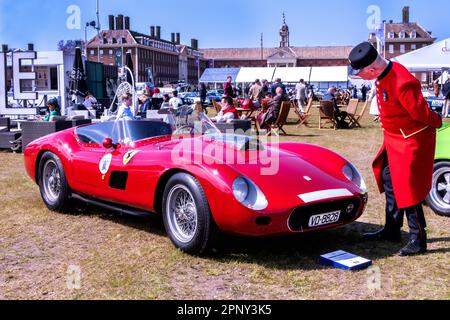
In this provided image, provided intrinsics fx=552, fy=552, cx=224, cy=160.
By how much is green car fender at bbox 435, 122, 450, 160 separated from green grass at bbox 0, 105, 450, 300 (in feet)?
2.17

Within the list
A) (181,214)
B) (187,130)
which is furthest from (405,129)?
(187,130)

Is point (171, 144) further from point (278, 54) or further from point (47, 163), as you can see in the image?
point (278, 54)

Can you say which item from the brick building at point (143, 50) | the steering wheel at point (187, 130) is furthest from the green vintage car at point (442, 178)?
the brick building at point (143, 50)

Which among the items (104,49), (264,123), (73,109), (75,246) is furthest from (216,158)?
(104,49)

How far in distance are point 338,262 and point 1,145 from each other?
33.5 feet

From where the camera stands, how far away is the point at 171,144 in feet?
17.0

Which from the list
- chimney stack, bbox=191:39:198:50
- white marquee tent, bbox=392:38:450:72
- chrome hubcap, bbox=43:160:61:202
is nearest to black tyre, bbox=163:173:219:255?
chrome hubcap, bbox=43:160:61:202

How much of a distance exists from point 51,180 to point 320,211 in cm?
337

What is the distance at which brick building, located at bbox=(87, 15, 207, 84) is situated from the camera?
119m

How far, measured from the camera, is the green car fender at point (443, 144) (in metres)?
5.88

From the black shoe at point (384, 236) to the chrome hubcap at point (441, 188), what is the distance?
123 cm

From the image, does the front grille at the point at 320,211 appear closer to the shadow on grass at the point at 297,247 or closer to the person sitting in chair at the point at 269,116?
the shadow on grass at the point at 297,247

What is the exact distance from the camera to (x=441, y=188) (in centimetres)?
601
